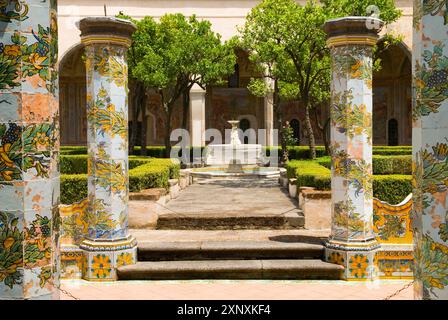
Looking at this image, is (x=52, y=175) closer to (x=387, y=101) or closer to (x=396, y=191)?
(x=396, y=191)

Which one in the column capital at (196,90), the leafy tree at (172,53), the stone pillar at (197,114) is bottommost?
the stone pillar at (197,114)

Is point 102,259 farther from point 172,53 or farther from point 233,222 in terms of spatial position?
point 172,53

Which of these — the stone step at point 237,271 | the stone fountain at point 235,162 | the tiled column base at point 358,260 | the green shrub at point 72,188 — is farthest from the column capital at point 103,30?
the stone fountain at point 235,162

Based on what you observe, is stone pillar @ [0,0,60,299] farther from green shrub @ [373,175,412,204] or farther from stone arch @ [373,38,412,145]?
stone arch @ [373,38,412,145]

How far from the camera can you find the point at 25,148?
307cm

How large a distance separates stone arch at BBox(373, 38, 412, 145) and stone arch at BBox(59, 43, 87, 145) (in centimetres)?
1904

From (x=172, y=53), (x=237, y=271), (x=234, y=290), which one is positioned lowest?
(x=234, y=290)

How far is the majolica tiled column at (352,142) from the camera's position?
6.39m

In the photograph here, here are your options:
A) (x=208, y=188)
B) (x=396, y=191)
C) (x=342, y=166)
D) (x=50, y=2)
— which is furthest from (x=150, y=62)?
(x=50, y=2)

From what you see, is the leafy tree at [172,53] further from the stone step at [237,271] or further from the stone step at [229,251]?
the stone step at [237,271]

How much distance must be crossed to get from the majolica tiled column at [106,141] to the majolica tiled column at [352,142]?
285 cm

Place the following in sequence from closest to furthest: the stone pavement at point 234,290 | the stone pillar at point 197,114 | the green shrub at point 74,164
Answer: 1. the stone pavement at point 234,290
2. the green shrub at point 74,164
3. the stone pillar at point 197,114

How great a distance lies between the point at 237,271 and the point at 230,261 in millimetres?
294

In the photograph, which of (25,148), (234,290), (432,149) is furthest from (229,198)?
(25,148)
